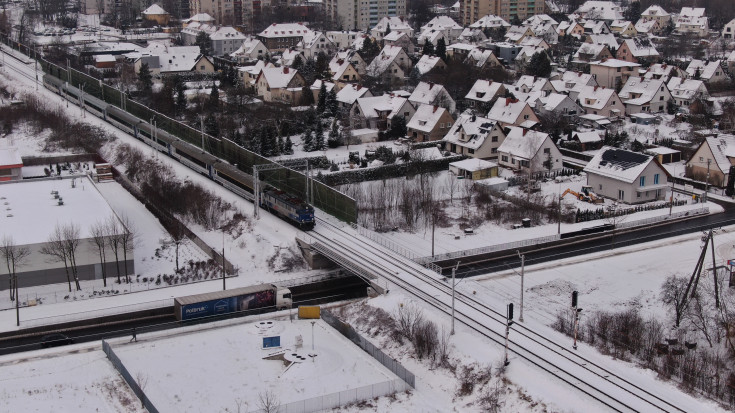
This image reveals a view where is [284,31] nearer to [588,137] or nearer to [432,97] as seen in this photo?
[432,97]

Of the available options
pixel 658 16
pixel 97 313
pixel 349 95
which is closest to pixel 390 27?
pixel 658 16

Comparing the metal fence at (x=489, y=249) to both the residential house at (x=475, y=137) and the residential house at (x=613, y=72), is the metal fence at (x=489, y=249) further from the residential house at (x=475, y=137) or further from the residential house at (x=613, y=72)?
the residential house at (x=613, y=72)

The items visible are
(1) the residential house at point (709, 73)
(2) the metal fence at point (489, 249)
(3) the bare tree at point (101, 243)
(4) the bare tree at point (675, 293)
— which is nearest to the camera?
(4) the bare tree at point (675, 293)

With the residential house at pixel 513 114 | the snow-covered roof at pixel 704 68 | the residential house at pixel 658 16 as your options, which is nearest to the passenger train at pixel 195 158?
the residential house at pixel 513 114

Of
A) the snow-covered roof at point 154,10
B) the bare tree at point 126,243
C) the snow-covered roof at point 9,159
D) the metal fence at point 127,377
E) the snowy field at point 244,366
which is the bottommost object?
the snowy field at point 244,366

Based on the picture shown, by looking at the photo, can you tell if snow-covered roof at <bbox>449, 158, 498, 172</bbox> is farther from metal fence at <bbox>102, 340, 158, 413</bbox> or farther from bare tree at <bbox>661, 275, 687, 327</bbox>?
metal fence at <bbox>102, 340, 158, 413</bbox>

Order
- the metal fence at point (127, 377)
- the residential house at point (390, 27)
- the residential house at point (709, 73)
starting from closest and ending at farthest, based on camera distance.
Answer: the metal fence at point (127, 377)
the residential house at point (709, 73)
the residential house at point (390, 27)

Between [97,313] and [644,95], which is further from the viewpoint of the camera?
[644,95]
